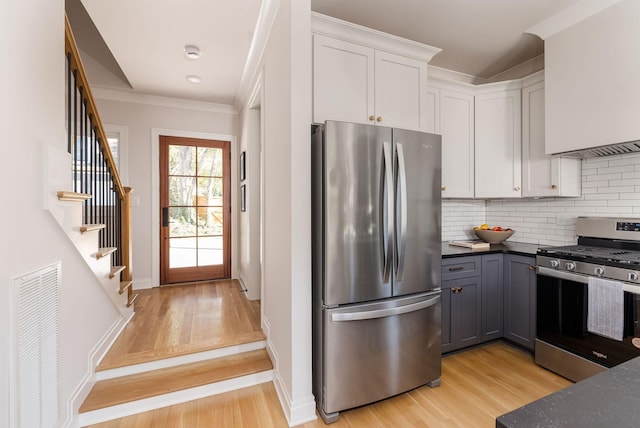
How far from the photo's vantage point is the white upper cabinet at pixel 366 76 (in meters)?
1.96

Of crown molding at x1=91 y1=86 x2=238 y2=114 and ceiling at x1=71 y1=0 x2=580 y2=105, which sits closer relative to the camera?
ceiling at x1=71 y1=0 x2=580 y2=105

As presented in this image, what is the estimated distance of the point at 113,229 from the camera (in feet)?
9.07

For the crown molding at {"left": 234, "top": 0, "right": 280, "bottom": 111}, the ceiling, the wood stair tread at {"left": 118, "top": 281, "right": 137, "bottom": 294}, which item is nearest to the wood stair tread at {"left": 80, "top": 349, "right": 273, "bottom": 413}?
the wood stair tread at {"left": 118, "top": 281, "right": 137, "bottom": 294}

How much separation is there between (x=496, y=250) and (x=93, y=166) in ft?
11.6

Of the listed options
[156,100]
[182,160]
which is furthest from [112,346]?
[156,100]

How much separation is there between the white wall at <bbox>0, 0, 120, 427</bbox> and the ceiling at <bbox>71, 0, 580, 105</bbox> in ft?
2.53

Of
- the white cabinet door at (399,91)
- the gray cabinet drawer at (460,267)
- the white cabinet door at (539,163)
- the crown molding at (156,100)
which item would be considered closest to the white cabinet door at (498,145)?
the white cabinet door at (539,163)

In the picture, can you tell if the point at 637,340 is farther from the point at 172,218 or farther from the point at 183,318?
the point at 172,218

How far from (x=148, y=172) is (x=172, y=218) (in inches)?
27.0

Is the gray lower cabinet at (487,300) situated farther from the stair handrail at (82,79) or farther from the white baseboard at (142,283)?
the white baseboard at (142,283)

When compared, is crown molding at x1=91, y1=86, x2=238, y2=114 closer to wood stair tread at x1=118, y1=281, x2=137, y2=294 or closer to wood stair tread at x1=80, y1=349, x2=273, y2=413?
wood stair tread at x1=118, y1=281, x2=137, y2=294

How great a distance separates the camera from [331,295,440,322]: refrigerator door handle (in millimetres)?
1698

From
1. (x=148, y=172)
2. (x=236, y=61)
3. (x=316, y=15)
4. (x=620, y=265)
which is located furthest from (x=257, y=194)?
(x=620, y=265)

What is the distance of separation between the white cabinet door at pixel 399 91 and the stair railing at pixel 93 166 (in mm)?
2054
